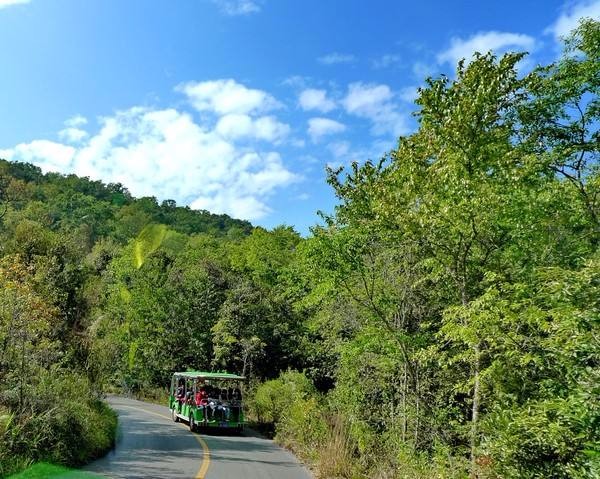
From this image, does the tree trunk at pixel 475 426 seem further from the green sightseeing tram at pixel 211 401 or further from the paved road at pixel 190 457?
the green sightseeing tram at pixel 211 401

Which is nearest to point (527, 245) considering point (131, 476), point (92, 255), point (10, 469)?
point (131, 476)

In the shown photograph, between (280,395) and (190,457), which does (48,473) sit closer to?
(190,457)

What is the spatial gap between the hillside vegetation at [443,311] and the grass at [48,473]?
1.82ft

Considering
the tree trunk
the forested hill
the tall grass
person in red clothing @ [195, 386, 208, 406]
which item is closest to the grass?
the tall grass

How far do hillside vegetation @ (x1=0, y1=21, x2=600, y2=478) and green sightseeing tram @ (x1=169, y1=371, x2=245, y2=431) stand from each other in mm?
1998

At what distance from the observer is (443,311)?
32.9 feet

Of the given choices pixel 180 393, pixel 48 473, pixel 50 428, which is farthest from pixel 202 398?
pixel 48 473

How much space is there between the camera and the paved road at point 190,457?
1340 cm

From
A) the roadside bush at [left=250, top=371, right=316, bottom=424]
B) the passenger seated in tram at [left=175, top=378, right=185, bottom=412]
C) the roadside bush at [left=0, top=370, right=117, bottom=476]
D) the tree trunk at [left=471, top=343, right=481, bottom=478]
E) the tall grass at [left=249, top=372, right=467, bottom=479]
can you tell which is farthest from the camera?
the passenger seated in tram at [left=175, top=378, right=185, bottom=412]

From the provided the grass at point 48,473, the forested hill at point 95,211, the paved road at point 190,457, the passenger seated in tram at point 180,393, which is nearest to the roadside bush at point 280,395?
the paved road at point 190,457

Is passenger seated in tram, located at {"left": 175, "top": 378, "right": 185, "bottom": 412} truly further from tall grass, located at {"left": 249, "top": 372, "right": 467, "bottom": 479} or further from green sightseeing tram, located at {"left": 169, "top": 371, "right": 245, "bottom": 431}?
tall grass, located at {"left": 249, "top": 372, "right": 467, "bottom": 479}

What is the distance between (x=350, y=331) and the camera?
18.5 m

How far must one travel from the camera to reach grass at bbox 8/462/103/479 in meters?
10.1

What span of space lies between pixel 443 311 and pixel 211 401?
54.2 ft
